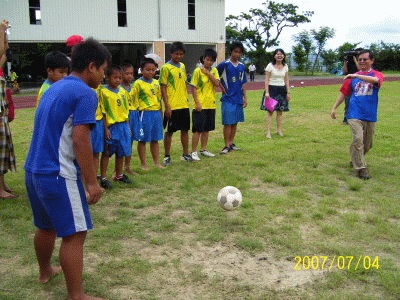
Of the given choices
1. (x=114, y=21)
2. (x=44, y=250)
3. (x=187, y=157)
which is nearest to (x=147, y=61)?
(x=187, y=157)

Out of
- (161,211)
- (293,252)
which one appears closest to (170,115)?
(161,211)

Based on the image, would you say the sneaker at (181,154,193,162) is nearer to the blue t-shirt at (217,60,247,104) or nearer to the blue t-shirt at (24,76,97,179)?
the blue t-shirt at (217,60,247,104)

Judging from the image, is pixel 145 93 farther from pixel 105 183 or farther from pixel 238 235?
pixel 238 235

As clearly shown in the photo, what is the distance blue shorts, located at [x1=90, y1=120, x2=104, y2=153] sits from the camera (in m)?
5.50

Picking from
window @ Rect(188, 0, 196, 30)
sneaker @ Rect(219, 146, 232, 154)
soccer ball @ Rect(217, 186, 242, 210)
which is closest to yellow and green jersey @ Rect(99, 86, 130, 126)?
soccer ball @ Rect(217, 186, 242, 210)

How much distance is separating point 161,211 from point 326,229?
69.7 inches

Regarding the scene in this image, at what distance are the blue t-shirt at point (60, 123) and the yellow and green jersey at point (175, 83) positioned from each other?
403cm

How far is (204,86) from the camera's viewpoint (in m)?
7.38

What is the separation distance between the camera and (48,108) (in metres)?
2.77

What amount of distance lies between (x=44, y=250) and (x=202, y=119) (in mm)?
4504

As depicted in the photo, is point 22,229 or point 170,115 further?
point 170,115

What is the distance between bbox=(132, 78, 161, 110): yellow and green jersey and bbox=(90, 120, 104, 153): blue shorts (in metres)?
1.04

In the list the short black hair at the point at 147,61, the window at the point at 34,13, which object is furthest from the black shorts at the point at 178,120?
the window at the point at 34,13

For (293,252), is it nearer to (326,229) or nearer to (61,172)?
(326,229)
